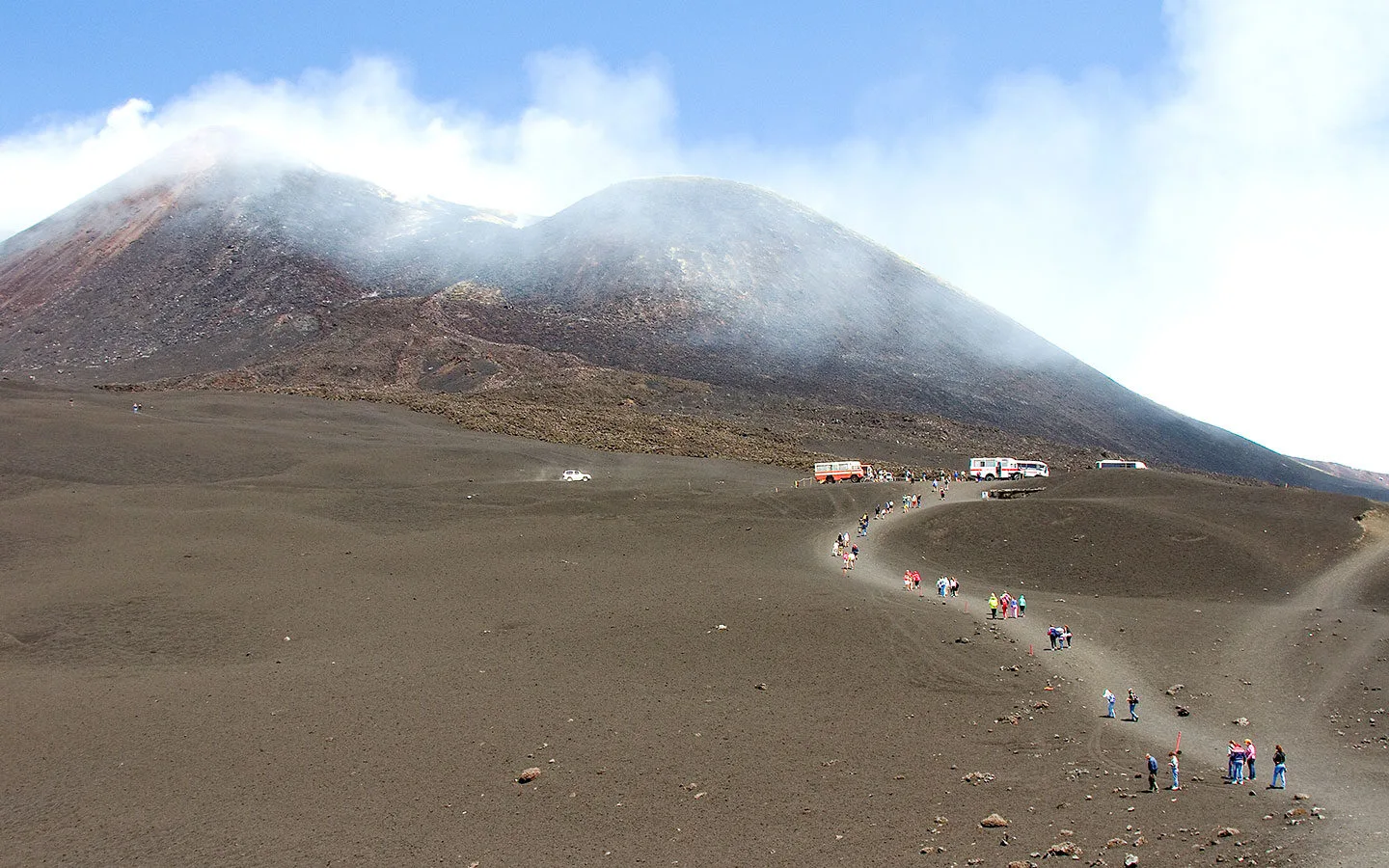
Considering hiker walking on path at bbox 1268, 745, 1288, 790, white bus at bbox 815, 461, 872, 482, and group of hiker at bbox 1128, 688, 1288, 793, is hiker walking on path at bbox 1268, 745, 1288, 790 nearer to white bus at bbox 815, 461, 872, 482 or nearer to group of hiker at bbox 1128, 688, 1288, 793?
group of hiker at bbox 1128, 688, 1288, 793

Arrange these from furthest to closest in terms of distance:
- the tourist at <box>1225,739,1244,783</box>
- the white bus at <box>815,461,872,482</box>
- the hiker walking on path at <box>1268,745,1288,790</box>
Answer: the white bus at <box>815,461,872,482</box>
the tourist at <box>1225,739,1244,783</box>
the hiker walking on path at <box>1268,745,1288,790</box>

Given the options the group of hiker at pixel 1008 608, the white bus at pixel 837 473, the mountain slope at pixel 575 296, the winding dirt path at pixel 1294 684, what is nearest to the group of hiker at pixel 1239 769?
the winding dirt path at pixel 1294 684

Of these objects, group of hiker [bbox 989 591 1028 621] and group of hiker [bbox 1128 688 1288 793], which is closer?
group of hiker [bbox 1128 688 1288 793]

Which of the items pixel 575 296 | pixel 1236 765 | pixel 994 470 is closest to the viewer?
pixel 1236 765

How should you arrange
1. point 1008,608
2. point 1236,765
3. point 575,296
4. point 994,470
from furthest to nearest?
1. point 575,296
2. point 994,470
3. point 1008,608
4. point 1236,765

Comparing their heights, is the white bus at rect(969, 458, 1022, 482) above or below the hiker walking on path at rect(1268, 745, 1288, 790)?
above

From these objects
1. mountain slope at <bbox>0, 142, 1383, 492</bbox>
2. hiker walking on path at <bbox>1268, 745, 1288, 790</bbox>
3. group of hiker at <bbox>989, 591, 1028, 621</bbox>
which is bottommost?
group of hiker at <bbox>989, 591, 1028, 621</bbox>

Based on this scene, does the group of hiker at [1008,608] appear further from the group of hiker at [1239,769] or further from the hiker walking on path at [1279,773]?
the hiker walking on path at [1279,773]

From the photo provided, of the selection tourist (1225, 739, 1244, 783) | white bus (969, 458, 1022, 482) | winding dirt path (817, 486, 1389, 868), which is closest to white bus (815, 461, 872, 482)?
white bus (969, 458, 1022, 482)

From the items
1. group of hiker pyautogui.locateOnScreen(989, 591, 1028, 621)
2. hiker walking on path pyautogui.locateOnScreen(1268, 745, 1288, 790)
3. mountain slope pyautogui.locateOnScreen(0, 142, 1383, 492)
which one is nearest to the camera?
hiker walking on path pyautogui.locateOnScreen(1268, 745, 1288, 790)

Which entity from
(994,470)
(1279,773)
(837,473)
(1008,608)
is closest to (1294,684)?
(1279,773)

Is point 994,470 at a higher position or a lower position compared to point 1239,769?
higher

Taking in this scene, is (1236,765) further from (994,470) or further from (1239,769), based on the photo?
(994,470)

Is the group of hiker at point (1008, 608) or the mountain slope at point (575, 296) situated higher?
the mountain slope at point (575, 296)
